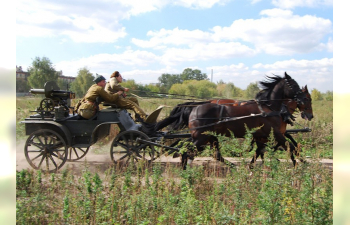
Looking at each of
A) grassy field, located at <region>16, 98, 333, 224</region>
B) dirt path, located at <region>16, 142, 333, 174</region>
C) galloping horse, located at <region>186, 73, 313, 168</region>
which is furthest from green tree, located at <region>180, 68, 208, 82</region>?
grassy field, located at <region>16, 98, 333, 224</region>

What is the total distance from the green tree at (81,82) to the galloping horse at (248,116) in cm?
1110

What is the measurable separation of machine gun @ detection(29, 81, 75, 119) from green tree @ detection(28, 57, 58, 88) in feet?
42.6

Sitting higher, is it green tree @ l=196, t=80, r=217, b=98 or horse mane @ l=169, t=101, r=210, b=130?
green tree @ l=196, t=80, r=217, b=98

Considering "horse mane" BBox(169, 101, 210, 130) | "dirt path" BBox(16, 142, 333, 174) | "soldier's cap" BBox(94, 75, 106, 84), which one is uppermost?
"soldier's cap" BBox(94, 75, 106, 84)

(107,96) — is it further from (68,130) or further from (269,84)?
(269,84)

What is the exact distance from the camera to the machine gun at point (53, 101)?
25.3ft

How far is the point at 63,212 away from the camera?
15.5 feet

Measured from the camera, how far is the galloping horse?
7.59 m

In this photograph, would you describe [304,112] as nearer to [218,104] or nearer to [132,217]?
[218,104]

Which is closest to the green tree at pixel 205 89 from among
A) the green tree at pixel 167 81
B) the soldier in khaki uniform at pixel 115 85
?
the green tree at pixel 167 81

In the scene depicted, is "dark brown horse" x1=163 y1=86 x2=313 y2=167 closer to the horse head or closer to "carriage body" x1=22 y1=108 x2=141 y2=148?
the horse head

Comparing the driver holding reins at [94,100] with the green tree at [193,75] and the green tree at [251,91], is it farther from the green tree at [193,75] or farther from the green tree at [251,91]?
the green tree at [193,75]
